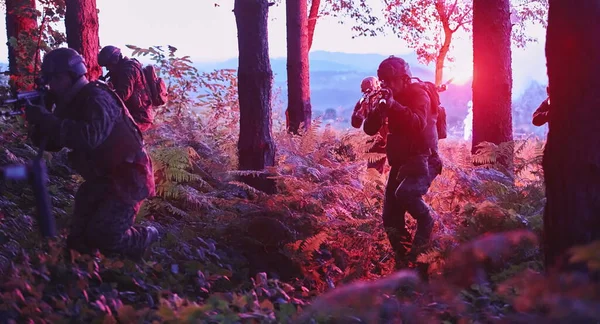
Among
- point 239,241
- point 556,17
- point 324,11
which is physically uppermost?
point 324,11

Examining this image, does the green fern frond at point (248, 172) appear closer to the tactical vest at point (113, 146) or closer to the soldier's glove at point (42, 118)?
the tactical vest at point (113, 146)

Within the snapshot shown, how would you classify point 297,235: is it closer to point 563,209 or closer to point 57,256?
point 57,256

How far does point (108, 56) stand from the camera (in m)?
8.73

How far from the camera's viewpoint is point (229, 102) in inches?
643

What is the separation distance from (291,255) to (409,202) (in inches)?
52.4

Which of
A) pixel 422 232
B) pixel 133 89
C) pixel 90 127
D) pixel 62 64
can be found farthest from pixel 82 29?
pixel 422 232

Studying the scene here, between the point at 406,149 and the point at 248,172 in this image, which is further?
the point at 248,172

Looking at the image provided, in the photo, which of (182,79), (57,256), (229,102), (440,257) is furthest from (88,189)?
(229,102)

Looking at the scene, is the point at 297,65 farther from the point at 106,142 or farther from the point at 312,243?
the point at 106,142

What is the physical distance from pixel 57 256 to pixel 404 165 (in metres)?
3.54

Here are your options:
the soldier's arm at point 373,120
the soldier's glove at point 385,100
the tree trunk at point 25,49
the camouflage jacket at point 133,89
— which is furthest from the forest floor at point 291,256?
the tree trunk at point 25,49

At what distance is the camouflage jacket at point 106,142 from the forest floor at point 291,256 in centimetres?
68

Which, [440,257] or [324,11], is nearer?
[440,257]

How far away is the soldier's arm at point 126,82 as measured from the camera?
8.63 m
